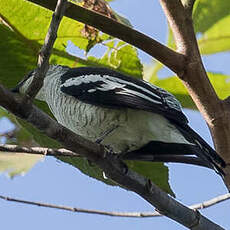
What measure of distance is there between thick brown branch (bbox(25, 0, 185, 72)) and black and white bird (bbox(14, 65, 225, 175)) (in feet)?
1.34

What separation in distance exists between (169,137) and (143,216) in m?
0.43

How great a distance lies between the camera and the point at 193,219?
9.20 feet

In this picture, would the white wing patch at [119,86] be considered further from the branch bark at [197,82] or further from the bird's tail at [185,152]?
the branch bark at [197,82]

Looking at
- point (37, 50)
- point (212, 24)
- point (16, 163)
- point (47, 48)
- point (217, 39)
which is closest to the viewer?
point (47, 48)

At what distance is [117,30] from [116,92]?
65cm

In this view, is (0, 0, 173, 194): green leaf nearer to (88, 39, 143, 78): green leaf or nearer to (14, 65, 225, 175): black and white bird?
(88, 39, 143, 78): green leaf

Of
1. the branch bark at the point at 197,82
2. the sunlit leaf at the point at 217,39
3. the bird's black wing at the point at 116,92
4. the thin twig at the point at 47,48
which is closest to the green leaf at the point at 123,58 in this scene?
the bird's black wing at the point at 116,92

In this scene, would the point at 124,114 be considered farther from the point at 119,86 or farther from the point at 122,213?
the point at 122,213

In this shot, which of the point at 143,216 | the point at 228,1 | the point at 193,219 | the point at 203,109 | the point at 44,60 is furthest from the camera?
the point at 228,1

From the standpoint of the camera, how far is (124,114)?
3.57 metres

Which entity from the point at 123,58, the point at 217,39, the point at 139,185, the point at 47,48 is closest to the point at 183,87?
the point at 123,58

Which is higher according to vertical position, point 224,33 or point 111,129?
point 224,33

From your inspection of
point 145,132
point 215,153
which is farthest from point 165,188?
point 215,153

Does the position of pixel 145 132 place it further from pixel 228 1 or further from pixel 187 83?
pixel 228 1
